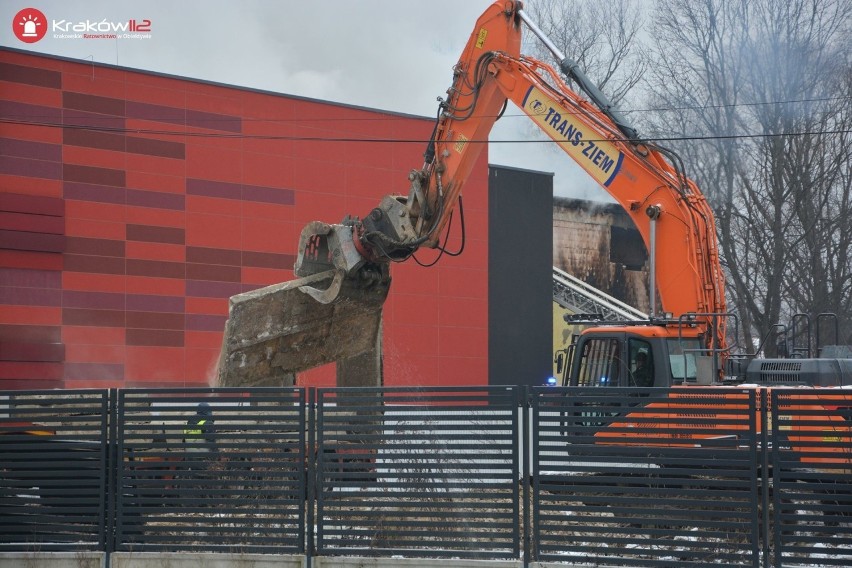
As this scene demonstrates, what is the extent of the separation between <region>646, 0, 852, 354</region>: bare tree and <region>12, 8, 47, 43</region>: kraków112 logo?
63.0 ft

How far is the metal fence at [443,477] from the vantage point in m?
8.10

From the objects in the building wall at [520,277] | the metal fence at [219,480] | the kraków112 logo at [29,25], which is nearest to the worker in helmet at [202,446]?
the metal fence at [219,480]

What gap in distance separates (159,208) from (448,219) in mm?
13041

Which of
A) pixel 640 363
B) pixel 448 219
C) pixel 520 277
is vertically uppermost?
pixel 520 277

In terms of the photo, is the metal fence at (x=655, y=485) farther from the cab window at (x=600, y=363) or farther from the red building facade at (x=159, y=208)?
the red building facade at (x=159, y=208)

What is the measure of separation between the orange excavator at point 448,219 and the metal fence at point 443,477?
3.57m

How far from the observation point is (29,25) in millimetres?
26828

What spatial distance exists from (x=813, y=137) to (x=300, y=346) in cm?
2285

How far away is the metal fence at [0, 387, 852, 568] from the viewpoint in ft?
26.6

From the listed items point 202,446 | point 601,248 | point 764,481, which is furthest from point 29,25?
point 764,481

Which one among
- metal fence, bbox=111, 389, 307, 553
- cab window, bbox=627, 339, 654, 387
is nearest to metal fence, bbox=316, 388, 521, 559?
metal fence, bbox=111, 389, 307, 553

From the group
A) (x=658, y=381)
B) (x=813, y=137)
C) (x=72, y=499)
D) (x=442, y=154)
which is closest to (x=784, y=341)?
(x=658, y=381)

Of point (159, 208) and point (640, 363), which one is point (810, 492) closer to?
point (640, 363)

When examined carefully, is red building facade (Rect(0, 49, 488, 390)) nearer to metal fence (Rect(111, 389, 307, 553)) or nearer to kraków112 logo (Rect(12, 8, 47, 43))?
kraków112 logo (Rect(12, 8, 47, 43))
